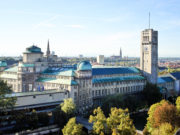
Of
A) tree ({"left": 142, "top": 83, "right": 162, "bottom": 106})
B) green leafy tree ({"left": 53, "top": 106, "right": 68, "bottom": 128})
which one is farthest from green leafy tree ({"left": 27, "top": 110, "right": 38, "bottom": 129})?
tree ({"left": 142, "top": 83, "right": 162, "bottom": 106})

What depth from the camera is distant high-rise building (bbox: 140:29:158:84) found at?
371ft

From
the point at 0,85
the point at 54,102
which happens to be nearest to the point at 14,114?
the point at 0,85

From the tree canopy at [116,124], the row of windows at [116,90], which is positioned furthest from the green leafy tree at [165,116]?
the row of windows at [116,90]

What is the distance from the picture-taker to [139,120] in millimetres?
80000

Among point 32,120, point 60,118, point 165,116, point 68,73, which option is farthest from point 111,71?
point 32,120

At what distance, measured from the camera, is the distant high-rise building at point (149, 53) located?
11294cm

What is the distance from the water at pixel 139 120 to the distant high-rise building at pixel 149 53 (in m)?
31.7

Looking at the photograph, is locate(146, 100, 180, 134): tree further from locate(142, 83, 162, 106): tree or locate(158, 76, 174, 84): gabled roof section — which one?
locate(158, 76, 174, 84): gabled roof section

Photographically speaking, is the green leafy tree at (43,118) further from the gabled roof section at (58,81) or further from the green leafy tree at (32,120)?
the gabled roof section at (58,81)

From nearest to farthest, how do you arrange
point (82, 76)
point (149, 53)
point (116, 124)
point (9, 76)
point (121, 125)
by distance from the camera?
point (121, 125)
point (116, 124)
point (82, 76)
point (9, 76)
point (149, 53)

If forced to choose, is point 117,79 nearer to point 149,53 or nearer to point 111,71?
point 111,71

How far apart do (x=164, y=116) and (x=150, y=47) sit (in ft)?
203

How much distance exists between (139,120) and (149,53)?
1733 inches

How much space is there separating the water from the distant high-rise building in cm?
3169
